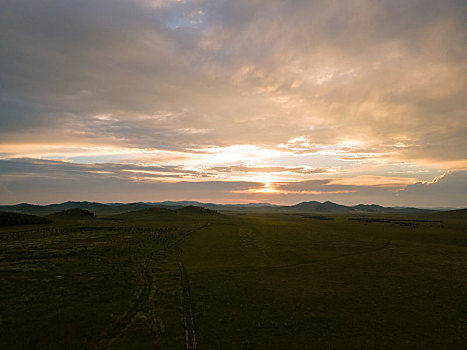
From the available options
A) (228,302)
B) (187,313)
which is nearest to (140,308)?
(187,313)

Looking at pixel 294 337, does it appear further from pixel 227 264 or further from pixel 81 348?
pixel 227 264

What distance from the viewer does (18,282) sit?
95.3 ft

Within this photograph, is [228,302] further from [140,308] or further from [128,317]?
[128,317]

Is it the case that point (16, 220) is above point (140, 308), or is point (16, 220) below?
below

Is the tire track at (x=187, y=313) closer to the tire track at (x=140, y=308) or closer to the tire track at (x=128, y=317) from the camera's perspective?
the tire track at (x=140, y=308)

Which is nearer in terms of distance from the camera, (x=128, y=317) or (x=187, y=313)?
(x=128, y=317)

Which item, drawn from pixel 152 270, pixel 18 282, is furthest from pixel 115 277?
pixel 18 282

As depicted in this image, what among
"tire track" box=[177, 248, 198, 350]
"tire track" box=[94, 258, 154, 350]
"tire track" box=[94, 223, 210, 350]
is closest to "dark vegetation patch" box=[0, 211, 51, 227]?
"tire track" box=[94, 223, 210, 350]

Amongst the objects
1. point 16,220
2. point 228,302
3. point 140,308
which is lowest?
point 16,220

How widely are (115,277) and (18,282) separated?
411 inches

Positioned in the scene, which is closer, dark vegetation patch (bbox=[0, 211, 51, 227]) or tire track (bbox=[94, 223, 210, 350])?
tire track (bbox=[94, 223, 210, 350])

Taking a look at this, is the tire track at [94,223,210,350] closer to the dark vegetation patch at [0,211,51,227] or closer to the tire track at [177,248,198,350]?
the tire track at [177,248,198,350]

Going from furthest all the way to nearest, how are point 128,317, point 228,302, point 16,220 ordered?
point 16,220 < point 228,302 < point 128,317

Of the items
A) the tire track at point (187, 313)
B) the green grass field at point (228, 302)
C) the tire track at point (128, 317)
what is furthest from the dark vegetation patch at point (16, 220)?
the tire track at point (187, 313)
